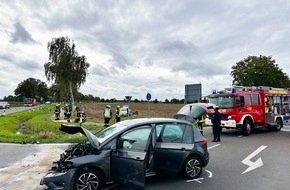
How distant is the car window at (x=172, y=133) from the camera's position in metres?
6.65

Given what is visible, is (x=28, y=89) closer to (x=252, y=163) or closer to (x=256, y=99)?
(x=256, y=99)

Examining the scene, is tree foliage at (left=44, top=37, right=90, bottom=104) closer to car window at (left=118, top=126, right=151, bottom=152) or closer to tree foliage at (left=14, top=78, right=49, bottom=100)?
car window at (left=118, top=126, right=151, bottom=152)

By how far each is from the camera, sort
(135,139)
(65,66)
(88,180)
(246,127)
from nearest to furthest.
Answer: (88,180) < (135,139) < (246,127) < (65,66)

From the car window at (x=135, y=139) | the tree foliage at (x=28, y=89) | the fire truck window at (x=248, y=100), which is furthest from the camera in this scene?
the tree foliage at (x=28, y=89)

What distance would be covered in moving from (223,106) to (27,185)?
11763 mm

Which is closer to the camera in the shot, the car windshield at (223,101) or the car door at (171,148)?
the car door at (171,148)

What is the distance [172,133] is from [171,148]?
0.39m

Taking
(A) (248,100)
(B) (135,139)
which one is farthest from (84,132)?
(A) (248,100)

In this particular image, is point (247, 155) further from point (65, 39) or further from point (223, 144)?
point (65, 39)

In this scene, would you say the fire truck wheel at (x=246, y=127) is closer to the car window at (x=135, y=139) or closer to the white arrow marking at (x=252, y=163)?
the white arrow marking at (x=252, y=163)

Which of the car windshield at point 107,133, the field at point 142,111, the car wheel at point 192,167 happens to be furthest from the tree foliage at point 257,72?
the car windshield at point 107,133

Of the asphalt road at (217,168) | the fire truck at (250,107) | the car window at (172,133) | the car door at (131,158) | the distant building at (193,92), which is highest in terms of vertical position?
the distant building at (193,92)

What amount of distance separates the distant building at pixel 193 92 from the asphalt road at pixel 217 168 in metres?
7.14

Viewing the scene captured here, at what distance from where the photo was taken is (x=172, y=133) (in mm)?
6801
